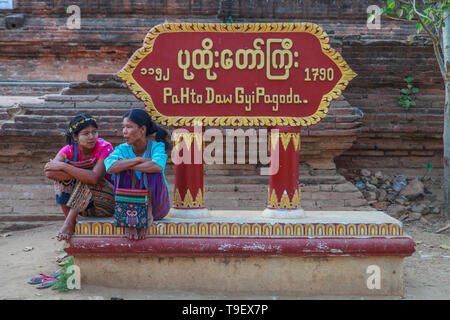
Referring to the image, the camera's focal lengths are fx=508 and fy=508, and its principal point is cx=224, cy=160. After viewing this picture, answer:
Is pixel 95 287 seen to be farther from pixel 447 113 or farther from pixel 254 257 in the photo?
pixel 447 113

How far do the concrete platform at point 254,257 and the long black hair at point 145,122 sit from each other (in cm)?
73

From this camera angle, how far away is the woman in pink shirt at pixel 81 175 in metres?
4.20

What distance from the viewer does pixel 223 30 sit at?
457 centimetres

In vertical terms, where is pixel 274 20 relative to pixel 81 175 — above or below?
above

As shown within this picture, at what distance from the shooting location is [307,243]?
14.1 ft

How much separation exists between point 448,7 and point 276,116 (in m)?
3.35

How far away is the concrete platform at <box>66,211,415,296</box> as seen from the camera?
428cm

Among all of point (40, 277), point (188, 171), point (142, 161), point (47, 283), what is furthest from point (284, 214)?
point (40, 277)

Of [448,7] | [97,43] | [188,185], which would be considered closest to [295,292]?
[188,185]

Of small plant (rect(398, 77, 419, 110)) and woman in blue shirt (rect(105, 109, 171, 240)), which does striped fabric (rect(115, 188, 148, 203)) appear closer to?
woman in blue shirt (rect(105, 109, 171, 240))

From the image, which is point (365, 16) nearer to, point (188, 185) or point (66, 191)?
point (188, 185)

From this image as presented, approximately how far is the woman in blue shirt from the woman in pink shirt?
7.1 inches

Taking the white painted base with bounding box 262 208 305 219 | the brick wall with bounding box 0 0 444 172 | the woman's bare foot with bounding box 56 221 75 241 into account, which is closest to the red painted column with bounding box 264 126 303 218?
the white painted base with bounding box 262 208 305 219

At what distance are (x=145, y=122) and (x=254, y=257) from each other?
4.87ft
